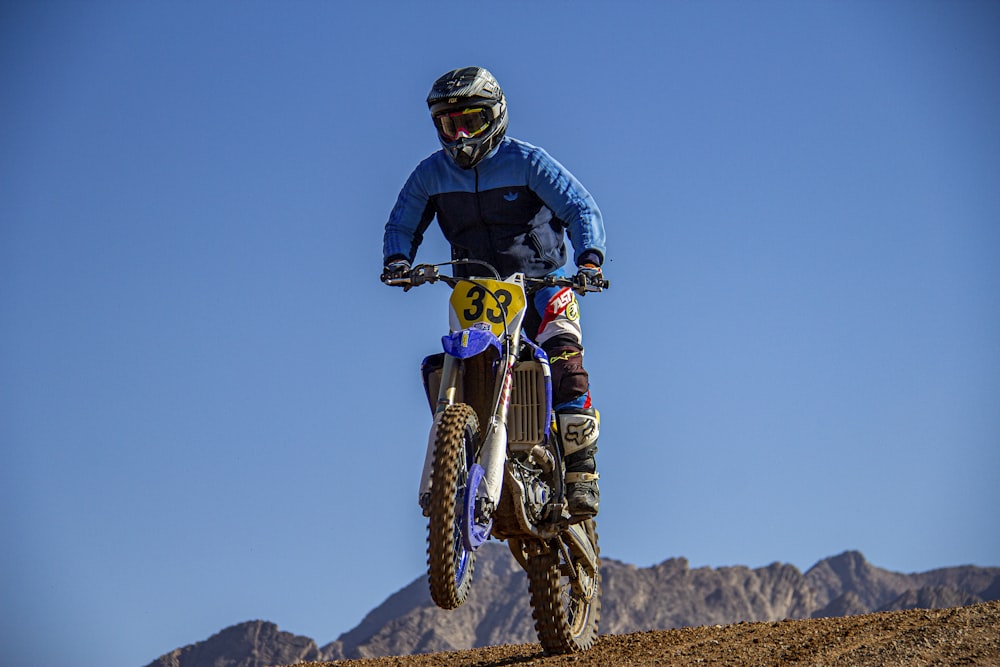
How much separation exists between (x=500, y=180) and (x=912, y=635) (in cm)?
462

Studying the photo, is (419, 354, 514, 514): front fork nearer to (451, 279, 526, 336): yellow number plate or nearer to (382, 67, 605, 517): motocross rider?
(451, 279, 526, 336): yellow number plate

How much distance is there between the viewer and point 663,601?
10744 centimetres

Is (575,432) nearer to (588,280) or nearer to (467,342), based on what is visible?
(588,280)

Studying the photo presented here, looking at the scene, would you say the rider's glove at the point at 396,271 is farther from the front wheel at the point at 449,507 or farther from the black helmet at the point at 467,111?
the front wheel at the point at 449,507

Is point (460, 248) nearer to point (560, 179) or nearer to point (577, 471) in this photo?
point (560, 179)

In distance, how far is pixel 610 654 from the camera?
39.6 feet

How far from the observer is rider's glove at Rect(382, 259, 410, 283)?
38.2ft

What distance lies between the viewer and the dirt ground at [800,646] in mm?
9930

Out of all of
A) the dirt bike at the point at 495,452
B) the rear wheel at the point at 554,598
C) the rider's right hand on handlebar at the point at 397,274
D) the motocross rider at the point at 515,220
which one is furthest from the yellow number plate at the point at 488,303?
the rear wheel at the point at 554,598

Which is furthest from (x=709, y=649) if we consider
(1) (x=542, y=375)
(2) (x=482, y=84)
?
(2) (x=482, y=84)

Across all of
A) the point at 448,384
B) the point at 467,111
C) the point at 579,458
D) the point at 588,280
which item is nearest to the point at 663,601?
the point at 579,458

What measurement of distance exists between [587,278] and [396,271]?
1.46 metres

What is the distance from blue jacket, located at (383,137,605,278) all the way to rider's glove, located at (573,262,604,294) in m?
0.29

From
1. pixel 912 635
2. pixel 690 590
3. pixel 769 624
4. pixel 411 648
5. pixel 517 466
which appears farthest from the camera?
pixel 690 590
